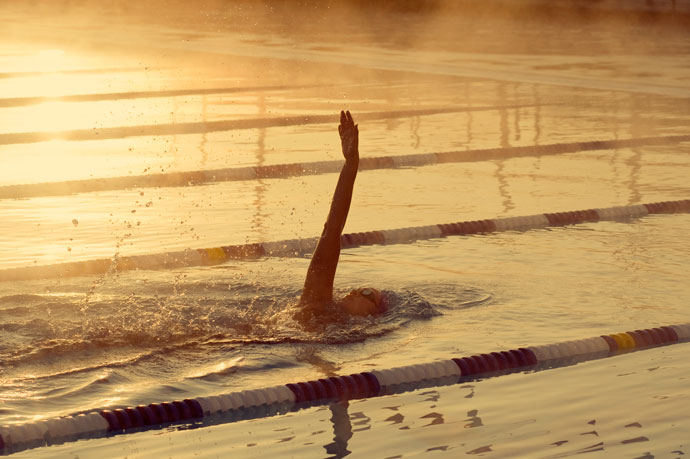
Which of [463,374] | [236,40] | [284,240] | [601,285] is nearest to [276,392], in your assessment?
[463,374]

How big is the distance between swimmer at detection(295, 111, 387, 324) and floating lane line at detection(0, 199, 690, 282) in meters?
A: 1.49

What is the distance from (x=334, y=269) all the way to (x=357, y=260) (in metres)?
1.61

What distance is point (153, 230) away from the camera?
841cm

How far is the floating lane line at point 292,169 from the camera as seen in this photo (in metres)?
9.81

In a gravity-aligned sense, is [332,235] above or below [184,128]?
below

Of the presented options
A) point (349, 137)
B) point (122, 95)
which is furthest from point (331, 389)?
point (122, 95)

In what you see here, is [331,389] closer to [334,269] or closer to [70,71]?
[334,269]

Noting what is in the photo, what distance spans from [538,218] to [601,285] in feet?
5.63

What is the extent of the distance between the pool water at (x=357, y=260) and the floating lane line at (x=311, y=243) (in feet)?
0.41

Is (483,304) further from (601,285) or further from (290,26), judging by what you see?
(290,26)

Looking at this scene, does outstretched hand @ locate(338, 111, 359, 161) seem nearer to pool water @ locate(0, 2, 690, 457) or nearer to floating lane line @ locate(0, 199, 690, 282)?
pool water @ locate(0, 2, 690, 457)

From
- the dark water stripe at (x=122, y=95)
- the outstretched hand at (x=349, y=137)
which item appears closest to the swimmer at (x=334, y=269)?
the outstretched hand at (x=349, y=137)

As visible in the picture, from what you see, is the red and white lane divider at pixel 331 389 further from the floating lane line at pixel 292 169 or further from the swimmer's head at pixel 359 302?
the floating lane line at pixel 292 169

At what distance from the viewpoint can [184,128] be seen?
1330 centimetres
